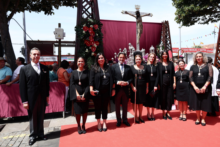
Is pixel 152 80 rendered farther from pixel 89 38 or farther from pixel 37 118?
pixel 37 118

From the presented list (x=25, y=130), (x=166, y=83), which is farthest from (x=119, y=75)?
(x=25, y=130)

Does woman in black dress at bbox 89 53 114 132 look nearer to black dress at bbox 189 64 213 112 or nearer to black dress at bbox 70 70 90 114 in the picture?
black dress at bbox 70 70 90 114

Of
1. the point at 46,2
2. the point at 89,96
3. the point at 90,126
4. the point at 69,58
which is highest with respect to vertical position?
the point at 46,2

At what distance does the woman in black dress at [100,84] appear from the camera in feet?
10.8

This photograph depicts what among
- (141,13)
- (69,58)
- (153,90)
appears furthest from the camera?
(69,58)

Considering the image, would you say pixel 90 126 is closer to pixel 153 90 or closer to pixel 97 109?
pixel 97 109

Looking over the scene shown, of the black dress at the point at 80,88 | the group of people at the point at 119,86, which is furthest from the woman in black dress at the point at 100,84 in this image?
the black dress at the point at 80,88

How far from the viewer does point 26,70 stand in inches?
113

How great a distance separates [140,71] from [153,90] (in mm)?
615

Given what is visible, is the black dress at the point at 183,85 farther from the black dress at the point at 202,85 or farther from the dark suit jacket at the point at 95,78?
the dark suit jacket at the point at 95,78

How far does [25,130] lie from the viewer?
11.9 feet

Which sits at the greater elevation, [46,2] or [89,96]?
[46,2]

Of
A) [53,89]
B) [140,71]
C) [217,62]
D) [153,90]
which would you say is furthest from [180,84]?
[217,62]

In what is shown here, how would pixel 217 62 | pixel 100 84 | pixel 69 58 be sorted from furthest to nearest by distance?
pixel 69 58 < pixel 217 62 < pixel 100 84
